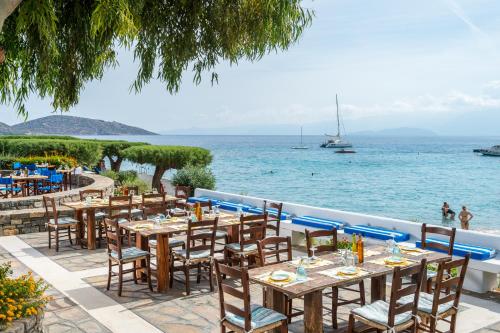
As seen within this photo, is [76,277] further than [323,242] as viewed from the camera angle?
No

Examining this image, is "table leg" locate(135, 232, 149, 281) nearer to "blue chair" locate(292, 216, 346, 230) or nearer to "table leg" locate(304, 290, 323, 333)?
"blue chair" locate(292, 216, 346, 230)

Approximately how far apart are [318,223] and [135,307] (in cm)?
456

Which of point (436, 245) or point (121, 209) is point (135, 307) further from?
point (436, 245)

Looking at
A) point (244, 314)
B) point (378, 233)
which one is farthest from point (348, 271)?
point (378, 233)

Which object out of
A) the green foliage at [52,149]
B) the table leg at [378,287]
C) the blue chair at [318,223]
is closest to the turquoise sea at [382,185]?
the green foliage at [52,149]

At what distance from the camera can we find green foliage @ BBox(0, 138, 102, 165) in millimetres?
24297

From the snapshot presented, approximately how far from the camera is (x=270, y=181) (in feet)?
207

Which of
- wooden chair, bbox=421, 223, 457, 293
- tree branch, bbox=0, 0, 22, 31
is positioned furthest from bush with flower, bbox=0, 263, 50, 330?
wooden chair, bbox=421, 223, 457, 293

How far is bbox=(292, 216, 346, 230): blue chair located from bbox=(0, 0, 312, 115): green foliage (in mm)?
5138

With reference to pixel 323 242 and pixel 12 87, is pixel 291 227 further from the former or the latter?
pixel 12 87

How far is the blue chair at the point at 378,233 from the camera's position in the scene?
920cm

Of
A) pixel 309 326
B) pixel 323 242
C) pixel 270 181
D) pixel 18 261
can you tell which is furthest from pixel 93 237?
pixel 270 181

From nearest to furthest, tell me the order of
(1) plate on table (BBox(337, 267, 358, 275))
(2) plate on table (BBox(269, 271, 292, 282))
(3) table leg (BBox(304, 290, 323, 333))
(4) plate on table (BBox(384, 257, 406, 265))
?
(3) table leg (BBox(304, 290, 323, 333)) → (2) plate on table (BBox(269, 271, 292, 282)) → (1) plate on table (BBox(337, 267, 358, 275)) → (4) plate on table (BBox(384, 257, 406, 265))

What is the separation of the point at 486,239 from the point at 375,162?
3326 inches
